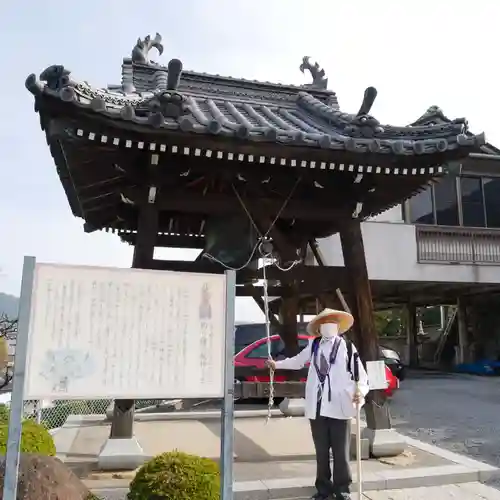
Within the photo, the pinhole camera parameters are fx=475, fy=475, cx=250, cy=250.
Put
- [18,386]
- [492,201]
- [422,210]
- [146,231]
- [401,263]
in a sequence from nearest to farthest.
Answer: [18,386], [146,231], [401,263], [422,210], [492,201]

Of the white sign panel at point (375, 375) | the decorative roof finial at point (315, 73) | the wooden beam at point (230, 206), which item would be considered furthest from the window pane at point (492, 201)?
the white sign panel at point (375, 375)

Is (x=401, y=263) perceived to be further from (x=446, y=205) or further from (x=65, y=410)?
(x=65, y=410)

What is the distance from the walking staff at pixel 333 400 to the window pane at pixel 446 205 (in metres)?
13.4

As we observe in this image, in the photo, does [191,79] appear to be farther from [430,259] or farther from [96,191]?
[430,259]

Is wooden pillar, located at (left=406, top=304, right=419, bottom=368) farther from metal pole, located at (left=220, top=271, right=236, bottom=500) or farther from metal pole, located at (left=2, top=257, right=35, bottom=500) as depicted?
metal pole, located at (left=2, top=257, right=35, bottom=500)

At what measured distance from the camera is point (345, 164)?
18.2ft

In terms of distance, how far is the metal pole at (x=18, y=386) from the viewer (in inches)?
111

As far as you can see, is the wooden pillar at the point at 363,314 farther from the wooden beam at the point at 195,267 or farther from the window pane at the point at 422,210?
the window pane at the point at 422,210

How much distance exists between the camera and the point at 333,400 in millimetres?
4164

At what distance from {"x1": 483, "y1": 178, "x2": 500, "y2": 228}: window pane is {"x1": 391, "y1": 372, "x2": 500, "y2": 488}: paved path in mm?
5640

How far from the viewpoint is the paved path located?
303 inches

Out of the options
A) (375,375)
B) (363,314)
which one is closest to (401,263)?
(363,314)


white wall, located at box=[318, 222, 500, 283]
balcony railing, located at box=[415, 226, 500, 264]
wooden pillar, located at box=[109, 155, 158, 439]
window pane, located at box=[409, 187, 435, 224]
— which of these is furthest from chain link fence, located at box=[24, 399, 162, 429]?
window pane, located at box=[409, 187, 435, 224]

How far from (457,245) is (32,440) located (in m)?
14.7
